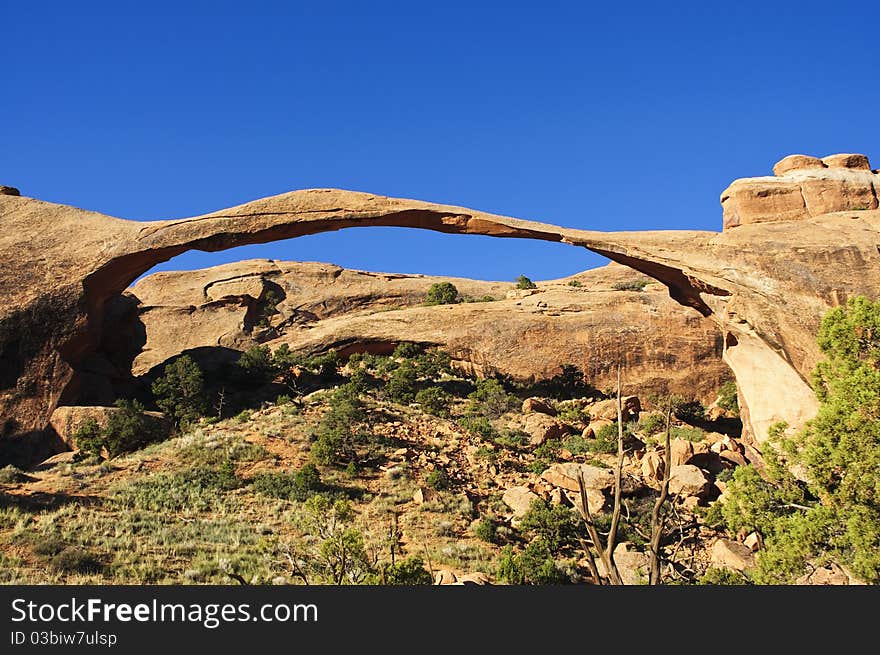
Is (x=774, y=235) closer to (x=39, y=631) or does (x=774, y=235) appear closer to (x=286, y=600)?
(x=286, y=600)

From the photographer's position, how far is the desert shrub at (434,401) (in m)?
23.8

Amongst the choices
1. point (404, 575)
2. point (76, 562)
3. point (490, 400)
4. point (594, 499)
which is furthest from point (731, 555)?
point (76, 562)

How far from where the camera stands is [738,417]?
2483cm

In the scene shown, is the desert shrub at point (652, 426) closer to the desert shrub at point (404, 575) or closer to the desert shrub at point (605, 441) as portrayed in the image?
the desert shrub at point (605, 441)

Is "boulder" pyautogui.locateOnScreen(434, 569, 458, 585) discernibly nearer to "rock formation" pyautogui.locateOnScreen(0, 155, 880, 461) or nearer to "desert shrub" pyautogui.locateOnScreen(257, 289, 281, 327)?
"rock formation" pyautogui.locateOnScreen(0, 155, 880, 461)

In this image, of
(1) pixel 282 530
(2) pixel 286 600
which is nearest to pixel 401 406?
(1) pixel 282 530

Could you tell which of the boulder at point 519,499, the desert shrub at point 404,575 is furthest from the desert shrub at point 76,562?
the boulder at point 519,499

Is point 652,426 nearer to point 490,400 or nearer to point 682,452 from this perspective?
point 682,452

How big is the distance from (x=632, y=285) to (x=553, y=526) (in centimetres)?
2653

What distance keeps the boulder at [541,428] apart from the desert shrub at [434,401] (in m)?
2.92

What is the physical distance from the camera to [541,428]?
73.0 feet

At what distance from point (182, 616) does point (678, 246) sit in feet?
45.6

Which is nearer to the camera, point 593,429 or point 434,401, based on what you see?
point 593,429

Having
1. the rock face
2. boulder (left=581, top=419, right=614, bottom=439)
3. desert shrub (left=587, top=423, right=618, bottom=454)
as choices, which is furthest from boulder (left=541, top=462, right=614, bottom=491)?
the rock face
